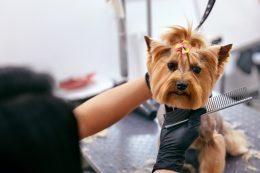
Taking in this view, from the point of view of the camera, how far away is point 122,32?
5.34 ft

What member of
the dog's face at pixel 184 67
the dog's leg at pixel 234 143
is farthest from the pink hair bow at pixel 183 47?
the dog's leg at pixel 234 143

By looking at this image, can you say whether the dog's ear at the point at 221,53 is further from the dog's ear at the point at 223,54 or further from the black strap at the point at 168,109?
the black strap at the point at 168,109

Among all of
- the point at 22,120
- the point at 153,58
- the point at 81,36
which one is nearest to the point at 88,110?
the point at 153,58

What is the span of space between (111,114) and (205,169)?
0.97ft

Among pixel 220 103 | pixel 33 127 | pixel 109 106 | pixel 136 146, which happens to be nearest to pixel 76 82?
pixel 136 146

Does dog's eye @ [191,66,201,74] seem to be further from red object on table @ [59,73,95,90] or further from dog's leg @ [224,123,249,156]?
red object on table @ [59,73,95,90]

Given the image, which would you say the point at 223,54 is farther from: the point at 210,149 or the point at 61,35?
the point at 61,35

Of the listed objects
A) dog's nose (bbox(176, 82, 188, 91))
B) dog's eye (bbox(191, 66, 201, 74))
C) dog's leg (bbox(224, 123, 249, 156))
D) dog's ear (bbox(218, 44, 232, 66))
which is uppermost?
dog's ear (bbox(218, 44, 232, 66))

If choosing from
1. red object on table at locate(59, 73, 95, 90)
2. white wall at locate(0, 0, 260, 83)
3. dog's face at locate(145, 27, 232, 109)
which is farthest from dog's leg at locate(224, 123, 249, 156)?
red object on table at locate(59, 73, 95, 90)

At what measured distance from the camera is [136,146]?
3.96 feet

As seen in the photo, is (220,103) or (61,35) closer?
(220,103)

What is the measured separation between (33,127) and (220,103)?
23.6 inches

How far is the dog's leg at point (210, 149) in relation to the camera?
98 centimetres

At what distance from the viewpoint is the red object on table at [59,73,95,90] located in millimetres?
1763
